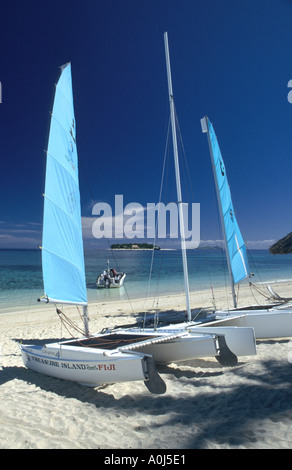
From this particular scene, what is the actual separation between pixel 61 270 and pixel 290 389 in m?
4.49

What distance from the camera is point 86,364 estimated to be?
15.9ft

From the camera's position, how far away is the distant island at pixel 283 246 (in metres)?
10.5

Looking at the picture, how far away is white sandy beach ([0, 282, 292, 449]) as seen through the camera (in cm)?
334

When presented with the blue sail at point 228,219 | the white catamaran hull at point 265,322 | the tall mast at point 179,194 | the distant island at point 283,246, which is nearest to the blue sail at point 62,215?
the tall mast at point 179,194

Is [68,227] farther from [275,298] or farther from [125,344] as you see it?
[275,298]

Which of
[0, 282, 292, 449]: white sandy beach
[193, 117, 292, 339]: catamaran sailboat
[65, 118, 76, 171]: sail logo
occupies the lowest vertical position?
[0, 282, 292, 449]: white sandy beach

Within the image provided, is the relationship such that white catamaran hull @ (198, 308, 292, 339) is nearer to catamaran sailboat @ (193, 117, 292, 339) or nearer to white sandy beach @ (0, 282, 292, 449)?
catamaran sailboat @ (193, 117, 292, 339)

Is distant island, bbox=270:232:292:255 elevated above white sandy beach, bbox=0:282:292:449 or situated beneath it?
elevated above

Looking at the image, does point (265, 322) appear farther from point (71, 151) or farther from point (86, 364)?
point (71, 151)

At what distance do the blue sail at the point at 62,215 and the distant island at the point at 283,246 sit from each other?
25.5 feet

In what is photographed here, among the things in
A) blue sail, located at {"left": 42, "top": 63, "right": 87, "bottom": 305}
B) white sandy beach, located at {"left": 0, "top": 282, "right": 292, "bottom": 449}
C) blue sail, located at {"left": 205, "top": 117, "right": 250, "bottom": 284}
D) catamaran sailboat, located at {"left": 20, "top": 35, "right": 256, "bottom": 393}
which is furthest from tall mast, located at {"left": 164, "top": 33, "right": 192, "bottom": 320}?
blue sail, located at {"left": 42, "top": 63, "right": 87, "bottom": 305}

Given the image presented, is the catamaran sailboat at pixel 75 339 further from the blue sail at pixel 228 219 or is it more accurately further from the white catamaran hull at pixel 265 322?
the blue sail at pixel 228 219
